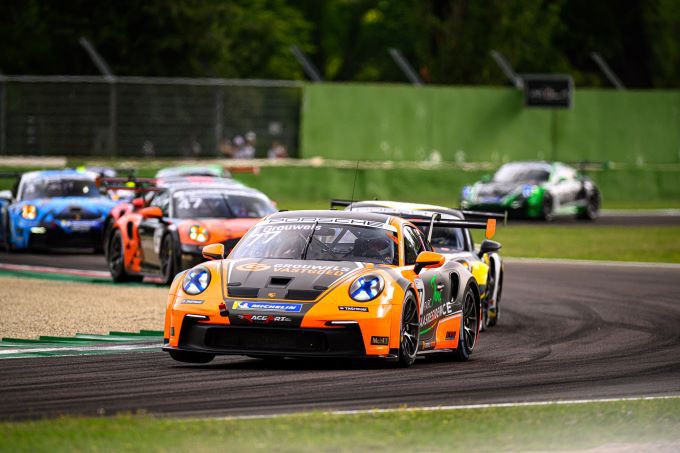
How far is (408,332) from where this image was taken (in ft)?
38.9

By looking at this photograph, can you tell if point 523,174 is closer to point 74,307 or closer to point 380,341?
point 74,307

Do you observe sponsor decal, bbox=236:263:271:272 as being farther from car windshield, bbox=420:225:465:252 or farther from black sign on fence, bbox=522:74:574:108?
black sign on fence, bbox=522:74:574:108

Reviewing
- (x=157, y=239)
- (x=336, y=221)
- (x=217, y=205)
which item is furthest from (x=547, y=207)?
(x=336, y=221)

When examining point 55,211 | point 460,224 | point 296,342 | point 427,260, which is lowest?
point 55,211

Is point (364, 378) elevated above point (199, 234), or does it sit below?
below

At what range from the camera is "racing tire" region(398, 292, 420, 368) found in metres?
11.6

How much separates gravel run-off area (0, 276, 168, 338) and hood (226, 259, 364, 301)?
9.37ft

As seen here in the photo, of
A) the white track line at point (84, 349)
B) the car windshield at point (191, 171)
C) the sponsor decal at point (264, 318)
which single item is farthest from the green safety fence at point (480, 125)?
the sponsor decal at point (264, 318)

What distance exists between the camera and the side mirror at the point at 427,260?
12156 millimetres

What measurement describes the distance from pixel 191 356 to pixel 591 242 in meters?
19.3

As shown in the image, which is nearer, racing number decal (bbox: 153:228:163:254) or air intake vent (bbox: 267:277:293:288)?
air intake vent (bbox: 267:277:293:288)

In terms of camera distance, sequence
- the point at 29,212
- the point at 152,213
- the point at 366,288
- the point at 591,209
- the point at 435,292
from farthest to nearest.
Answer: the point at 591,209, the point at 29,212, the point at 152,213, the point at 435,292, the point at 366,288

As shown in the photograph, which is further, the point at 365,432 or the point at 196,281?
the point at 196,281

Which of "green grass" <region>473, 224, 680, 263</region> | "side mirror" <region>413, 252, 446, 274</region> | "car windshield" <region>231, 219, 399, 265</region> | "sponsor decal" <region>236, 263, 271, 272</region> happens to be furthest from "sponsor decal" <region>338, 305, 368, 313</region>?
"green grass" <region>473, 224, 680, 263</region>
